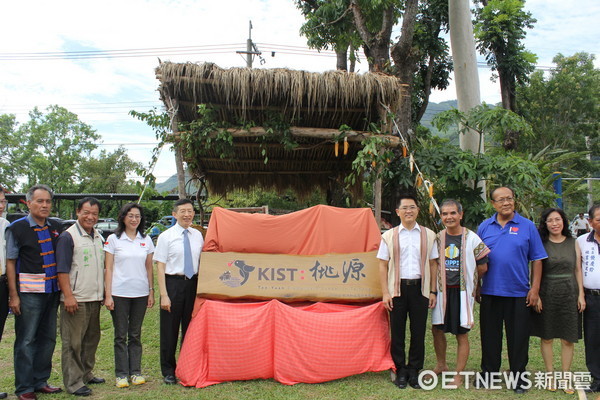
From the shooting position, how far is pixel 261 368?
3465 mm

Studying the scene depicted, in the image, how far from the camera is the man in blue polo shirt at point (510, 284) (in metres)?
3.27

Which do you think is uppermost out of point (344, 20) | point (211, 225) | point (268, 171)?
point (344, 20)

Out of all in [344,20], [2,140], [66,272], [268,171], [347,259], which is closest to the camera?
[66,272]

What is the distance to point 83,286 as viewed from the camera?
10.7 feet

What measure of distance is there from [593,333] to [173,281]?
319 cm

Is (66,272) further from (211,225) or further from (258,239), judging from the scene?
(258,239)

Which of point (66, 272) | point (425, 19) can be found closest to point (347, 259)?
point (66, 272)

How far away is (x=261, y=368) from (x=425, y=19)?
10618mm

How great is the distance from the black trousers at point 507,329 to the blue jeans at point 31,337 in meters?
3.23

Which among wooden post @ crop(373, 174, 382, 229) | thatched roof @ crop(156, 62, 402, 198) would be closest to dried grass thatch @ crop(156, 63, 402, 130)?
thatched roof @ crop(156, 62, 402, 198)

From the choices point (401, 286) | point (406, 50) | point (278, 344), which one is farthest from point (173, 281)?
point (406, 50)

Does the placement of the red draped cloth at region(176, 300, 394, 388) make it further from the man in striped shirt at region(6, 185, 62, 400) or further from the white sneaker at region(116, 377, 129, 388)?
the man in striped shirt at region(6, 185, 62, 400)

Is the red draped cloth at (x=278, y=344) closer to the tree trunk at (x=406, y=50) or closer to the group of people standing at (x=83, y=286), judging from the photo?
the group of people standing at (x=83, y=286)

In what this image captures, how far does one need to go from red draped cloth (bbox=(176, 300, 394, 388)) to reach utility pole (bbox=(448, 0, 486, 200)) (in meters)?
5.24
